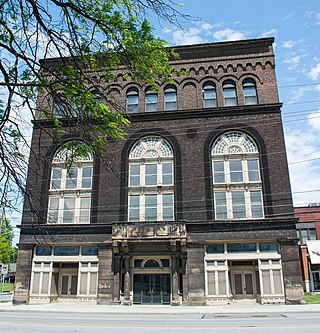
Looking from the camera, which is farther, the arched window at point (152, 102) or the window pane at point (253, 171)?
the arched window at point (152, 102)

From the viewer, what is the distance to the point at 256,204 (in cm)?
2395

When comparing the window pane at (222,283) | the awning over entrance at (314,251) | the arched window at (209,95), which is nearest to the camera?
the window pane at (222,283)

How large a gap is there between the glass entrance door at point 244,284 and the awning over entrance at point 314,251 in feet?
39.6

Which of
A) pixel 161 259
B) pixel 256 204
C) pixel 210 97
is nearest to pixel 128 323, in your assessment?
pixel 161 259

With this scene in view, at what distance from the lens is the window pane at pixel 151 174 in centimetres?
2545

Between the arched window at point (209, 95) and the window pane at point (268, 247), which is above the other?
the arched window at point (209, 95)

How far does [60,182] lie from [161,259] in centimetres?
945

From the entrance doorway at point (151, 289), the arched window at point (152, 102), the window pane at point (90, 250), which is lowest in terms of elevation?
the entrance doorway at point (151, 289)

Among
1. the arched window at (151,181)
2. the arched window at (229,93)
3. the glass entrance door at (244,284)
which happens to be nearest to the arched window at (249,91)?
the arched window at (229,93)

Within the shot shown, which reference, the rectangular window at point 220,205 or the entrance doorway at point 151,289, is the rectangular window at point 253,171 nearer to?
the rectangular window at point 220,205

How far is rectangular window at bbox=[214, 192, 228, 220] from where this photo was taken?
23.9 metres

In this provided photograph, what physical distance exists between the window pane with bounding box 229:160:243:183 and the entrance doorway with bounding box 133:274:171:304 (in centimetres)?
803

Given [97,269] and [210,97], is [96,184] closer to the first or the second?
[97,269]

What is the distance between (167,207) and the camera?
24688 mm
